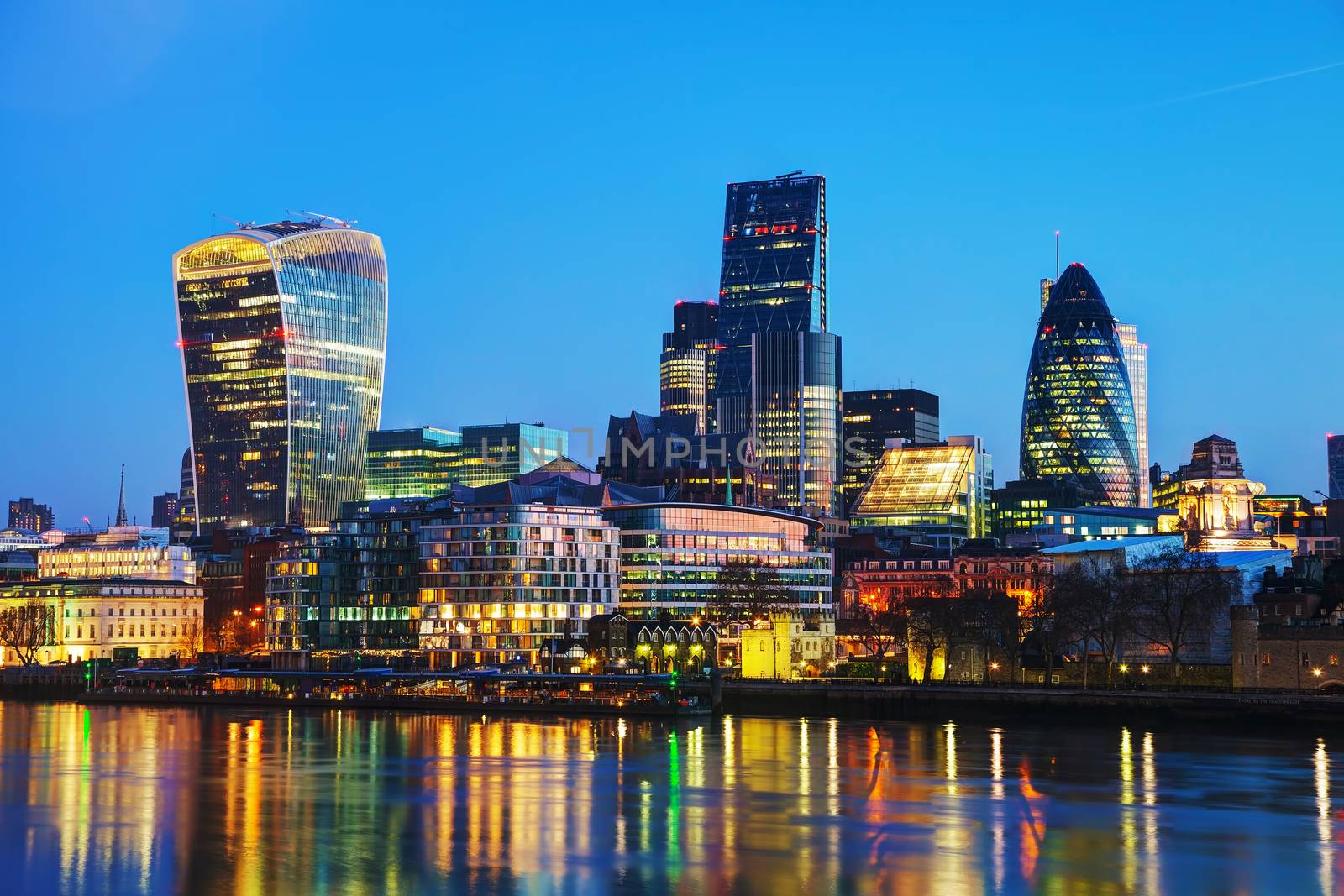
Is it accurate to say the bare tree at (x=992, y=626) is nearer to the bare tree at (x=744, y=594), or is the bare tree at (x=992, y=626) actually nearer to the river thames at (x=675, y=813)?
the bare tree at (x=744, y=594)

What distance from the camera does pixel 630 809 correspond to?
7569cm

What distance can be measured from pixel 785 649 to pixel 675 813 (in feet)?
318

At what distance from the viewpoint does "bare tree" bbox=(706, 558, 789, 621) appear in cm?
17800

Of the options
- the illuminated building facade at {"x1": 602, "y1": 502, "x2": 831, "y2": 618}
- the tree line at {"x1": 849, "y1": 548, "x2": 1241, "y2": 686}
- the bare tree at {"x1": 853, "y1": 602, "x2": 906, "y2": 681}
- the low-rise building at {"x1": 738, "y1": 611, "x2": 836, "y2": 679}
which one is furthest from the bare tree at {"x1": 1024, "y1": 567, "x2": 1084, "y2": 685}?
the illuminated building facade at {"x1": 602, "y1": 502, "x2": 831, "y2": 618}

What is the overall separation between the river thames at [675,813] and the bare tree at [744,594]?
2396 inches

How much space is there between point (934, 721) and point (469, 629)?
65227 mm

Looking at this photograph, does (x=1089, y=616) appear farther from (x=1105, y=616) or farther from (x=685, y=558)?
(x=685, y=558)

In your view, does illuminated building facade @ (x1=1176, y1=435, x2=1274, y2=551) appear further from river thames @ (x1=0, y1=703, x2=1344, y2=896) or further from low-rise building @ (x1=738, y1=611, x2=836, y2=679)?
river thames @ (x1=0, y1=703, x2=1344, y2=896)

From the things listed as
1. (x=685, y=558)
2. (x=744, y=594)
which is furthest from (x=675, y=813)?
(x=685, y=558)

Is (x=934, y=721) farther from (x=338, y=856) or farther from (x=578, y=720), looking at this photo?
(x=338, y=856)

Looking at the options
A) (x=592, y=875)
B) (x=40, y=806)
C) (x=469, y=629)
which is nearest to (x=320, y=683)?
(x=469, y=629)

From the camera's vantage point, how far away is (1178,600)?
484ft

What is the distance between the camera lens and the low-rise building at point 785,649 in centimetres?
16812

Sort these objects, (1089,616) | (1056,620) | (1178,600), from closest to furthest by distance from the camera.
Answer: (1089,616)
(1178,600)
(1056,620)
